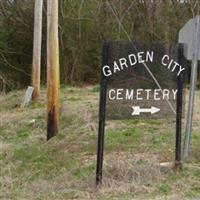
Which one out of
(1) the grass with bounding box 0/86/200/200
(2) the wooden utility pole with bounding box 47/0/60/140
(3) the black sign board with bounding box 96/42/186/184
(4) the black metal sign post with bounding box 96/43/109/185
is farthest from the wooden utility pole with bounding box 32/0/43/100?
(4) the black metal sign post with bounding box 96/43/109/185

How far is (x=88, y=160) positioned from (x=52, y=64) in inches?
102

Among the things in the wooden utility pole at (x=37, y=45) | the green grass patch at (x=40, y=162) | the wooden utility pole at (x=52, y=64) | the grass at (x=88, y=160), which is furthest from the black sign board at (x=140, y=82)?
the wooden utility pole at (x=37, y=45)

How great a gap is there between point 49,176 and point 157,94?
6.22 ft

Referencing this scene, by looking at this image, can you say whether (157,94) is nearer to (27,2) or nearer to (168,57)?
(168,57)

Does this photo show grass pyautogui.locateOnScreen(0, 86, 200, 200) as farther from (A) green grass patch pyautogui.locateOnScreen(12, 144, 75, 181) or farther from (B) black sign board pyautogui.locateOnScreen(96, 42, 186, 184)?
(B) black sign board pyautogui.locateOnScreen(96, 42, 186, 184)

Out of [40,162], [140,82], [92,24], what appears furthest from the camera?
[92,24]

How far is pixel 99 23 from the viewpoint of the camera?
20.1 m

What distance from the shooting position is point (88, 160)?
817 cm

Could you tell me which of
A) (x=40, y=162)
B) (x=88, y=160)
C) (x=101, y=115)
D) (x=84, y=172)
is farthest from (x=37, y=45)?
(x=101, y=115)

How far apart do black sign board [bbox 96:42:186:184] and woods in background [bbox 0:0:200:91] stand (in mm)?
12652

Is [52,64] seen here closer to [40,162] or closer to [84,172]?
[40,162]

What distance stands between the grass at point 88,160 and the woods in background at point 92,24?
7.96m

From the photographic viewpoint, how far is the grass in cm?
677

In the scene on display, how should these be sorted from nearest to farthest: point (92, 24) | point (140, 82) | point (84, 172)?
1. point (140, 82)
2. point (84, 172)
3. point (92, 24)
